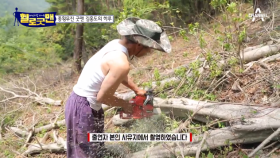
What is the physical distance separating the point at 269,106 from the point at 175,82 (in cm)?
161

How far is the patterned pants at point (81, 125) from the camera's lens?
8.06 ft

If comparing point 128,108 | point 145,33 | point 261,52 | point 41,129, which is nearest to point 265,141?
point 128,108

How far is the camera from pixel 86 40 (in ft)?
29.5

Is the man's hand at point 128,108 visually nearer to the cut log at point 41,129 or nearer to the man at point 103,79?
the man at point 103,79

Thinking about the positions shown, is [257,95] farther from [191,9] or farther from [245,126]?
[191,9]

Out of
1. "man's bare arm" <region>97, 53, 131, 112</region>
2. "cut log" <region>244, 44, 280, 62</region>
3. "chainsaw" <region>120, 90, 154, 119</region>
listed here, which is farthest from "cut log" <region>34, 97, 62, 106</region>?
"cut log" <region>244, 44, 280, 62</region>

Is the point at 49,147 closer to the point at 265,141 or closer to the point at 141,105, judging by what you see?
the point at 141,105

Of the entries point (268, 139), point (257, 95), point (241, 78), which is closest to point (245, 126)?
point (268, 139)

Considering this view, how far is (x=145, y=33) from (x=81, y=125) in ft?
3.89

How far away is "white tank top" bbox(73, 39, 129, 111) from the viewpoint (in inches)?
86.7

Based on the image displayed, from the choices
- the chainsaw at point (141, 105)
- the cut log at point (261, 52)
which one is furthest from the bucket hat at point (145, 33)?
the cut log at point (261, 52)

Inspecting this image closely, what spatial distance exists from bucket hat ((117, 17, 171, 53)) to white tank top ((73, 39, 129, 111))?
0.45 feet
